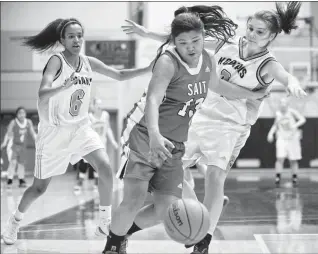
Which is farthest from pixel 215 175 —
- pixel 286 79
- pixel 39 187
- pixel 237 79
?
pixel 39 187

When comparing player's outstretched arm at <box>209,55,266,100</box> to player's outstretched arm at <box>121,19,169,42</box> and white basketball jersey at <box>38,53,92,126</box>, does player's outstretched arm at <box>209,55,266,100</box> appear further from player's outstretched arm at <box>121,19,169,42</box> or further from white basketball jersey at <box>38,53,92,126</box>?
white basketball jersey at <box>38,53,92,126</box>

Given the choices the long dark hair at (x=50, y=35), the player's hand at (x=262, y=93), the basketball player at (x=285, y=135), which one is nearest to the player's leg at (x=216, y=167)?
the player's hand at (x=262, y=93)

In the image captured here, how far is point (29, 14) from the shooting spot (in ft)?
26.4

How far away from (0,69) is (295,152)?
5139mm

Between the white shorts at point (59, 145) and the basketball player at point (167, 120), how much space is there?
1.87 feet

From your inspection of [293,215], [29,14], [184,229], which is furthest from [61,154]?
[29,14]

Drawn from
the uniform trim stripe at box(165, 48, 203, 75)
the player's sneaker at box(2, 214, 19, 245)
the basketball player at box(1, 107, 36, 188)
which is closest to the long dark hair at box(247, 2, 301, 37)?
the uniform trim stripe at box(165, 48, 203, 75)

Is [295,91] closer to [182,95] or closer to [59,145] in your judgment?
[182,95]

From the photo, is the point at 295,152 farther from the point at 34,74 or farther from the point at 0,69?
the point at 0,69

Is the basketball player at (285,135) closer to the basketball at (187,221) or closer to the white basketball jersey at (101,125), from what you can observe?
the white basketball jersey at (101,125)

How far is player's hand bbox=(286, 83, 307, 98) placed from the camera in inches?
90.9

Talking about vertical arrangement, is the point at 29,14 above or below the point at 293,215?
above

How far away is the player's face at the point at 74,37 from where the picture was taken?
3.18 m

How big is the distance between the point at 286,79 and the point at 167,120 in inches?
22.0
